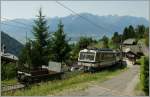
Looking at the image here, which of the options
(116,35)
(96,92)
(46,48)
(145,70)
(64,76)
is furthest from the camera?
(116,35)

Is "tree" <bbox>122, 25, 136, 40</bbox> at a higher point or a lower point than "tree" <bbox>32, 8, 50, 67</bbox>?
higher

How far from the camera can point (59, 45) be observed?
35.4 m

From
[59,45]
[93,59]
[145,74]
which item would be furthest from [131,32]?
[145,74]

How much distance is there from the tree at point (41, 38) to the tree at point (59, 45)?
84 cm

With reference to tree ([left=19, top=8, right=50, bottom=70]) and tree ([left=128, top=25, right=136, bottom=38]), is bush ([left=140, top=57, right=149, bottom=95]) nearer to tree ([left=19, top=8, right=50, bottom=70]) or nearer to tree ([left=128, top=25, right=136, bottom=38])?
tree ([left=19, top=8, right=50, bottom=70])

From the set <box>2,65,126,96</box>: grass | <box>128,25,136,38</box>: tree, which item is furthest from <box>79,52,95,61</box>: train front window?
<box>128,25,136,38</box>: tree

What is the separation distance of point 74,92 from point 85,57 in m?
16.1

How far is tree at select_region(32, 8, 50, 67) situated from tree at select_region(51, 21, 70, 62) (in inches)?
33.2

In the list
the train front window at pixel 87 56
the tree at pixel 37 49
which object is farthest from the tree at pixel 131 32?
the train front window at pixel 87 56

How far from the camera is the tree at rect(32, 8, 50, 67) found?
34.4 meters

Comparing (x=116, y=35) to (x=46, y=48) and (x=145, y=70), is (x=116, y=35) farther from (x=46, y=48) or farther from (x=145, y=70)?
(x=145, y=70)

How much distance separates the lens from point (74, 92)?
1412cm

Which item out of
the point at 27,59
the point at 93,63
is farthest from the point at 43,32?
the point at 93,63

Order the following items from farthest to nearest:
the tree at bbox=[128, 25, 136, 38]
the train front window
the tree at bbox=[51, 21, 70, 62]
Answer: the tree at bbox=[128, 25, 136, 38]
the tree at bbox=[51, 21, 70, 62]
the train front window
